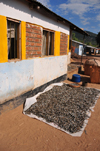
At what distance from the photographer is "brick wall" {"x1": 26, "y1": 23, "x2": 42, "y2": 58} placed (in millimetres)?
4704

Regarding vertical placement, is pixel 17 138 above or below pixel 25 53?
below

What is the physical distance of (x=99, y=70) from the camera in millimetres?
7816

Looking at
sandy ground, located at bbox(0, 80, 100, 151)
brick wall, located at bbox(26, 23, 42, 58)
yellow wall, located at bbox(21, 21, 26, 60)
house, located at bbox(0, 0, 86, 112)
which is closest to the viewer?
sandy ground, located at bbox(0, 80, 100, 151)

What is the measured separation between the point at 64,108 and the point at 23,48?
250 centimetres

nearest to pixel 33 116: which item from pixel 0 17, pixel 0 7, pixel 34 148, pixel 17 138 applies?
pixel 17 138

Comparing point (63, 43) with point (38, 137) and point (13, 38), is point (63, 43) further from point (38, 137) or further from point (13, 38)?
point (38, 137)

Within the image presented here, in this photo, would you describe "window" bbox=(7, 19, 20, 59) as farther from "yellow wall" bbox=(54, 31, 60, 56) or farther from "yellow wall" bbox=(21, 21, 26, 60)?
"yellow wall" bbox=(54, 31, 60, 56)

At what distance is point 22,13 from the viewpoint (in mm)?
4305

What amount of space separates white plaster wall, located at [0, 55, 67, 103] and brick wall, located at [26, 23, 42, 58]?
0.27 meters

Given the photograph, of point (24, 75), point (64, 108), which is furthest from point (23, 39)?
point (64, 108)

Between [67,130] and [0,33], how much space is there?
319cm

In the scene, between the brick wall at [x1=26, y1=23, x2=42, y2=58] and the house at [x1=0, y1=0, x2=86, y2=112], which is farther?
the brick wall at [x1=26, y1=23, x2=42, y2=58]

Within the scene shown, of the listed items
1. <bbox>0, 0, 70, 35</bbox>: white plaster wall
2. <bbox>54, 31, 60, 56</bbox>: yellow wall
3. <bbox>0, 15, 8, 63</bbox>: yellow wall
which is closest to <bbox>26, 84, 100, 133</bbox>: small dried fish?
<bbox>0, 15, 8, 63</bbox>: yellow wall

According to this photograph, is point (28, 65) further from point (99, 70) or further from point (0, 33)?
point (99, 70)
